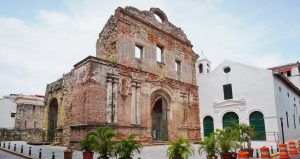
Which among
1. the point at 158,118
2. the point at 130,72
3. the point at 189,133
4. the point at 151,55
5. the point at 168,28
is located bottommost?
the point at 189,133

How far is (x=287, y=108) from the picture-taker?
22344 mm

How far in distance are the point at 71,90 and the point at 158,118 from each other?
6.98m

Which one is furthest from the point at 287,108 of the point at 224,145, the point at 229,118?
the point at 224,145

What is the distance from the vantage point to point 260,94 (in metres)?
19.2

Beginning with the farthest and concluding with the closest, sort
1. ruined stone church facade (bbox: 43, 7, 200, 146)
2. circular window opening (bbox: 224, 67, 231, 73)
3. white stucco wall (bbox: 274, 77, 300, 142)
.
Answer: circular window opening (bbox: 224, 67, 231, 73), white stucco wall (bbox: 274, 77, 300, 142), ruined stone church facade (bbox: 43, 7, 200, 146)

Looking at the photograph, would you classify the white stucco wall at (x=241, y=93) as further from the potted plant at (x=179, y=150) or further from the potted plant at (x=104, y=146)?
the potted plant at (x=104, y=146)

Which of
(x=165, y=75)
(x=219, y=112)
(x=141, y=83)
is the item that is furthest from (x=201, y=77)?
(x=141, y=83)

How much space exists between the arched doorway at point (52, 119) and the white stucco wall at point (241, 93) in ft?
42.2

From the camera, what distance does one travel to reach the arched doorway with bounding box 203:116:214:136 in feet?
70.9

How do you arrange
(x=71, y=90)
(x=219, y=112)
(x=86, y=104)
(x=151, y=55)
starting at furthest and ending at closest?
(x=219, y=112) → (x=151, y=55) → (x=71, y=90) → (x=86, y=104)

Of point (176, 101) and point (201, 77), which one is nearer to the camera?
point (176, 101)

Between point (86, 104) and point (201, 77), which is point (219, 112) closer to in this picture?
point (201, 77)

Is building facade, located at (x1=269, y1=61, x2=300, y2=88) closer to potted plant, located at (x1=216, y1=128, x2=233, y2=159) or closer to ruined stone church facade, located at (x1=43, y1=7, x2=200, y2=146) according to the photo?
ruined stone church facade, located at (x1=43, y1=7, x2=200, y2=146)

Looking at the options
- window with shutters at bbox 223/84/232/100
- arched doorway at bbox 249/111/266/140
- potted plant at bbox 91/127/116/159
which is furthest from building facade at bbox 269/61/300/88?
potted plant at bbox 91/127/116/159
